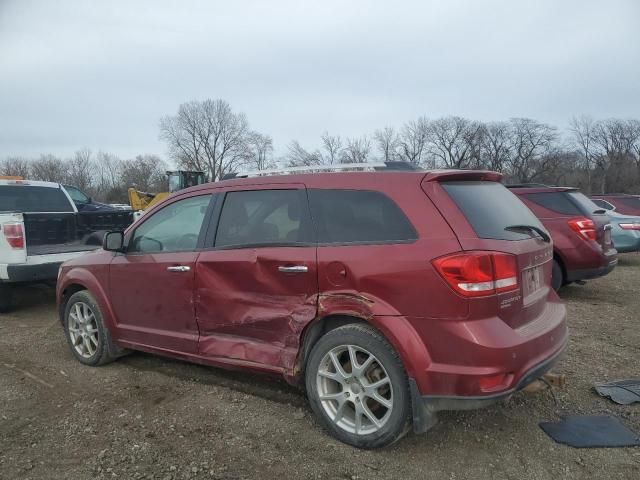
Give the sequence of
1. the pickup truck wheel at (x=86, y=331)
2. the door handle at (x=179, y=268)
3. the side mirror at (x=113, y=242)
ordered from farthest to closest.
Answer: the pickup truck wheel at (x=86, y=331) → the side mirror at (x=113, y=242) → the door handle at (x=179, y=268)

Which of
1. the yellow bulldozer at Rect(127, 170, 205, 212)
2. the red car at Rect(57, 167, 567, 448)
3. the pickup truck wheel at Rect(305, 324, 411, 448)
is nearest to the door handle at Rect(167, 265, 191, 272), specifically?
the red car at Rect(57, 167, 567, 448)

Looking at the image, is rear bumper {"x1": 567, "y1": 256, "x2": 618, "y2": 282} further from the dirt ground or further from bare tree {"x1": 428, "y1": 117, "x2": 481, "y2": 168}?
bare tree {"x1": 428, "y1": 117, "x2": 481, "y2": 168}

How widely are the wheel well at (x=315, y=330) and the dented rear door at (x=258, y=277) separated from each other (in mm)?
55

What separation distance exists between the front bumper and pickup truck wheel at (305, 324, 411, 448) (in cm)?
7

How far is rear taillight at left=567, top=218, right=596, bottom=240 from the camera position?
702 centimetres

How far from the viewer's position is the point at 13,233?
6.32m

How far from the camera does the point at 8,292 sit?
691cm

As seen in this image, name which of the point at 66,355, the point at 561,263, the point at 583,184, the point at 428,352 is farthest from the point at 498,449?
the point at 583,184

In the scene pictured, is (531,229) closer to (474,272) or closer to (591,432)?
(474,272)

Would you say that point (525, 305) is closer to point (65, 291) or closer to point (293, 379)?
point (293, 379)

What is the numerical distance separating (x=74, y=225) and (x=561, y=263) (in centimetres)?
719

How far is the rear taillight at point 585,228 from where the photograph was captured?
702 cm

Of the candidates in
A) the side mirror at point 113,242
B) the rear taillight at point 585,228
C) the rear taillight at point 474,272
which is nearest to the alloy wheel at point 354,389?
the rear taillight at point 474,272

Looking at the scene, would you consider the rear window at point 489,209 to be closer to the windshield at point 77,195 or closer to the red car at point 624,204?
the red car at point 624,204
